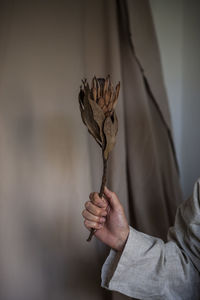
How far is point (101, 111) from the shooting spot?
601 millimetres

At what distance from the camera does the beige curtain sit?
2.94 ft

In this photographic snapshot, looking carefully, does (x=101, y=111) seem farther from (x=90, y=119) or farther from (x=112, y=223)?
(x=112, y=223)

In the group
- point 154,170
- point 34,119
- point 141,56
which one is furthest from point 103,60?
point 154,170

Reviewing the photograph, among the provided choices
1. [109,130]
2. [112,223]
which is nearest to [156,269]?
[112,223]

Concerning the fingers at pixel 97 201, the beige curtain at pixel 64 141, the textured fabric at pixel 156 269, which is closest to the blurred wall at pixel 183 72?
the beige curtain at pixel 64 141

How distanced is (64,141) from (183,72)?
2.22ft

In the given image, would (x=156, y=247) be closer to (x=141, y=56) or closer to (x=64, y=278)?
(x=64, y=278)

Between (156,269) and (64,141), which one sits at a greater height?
(64,141)

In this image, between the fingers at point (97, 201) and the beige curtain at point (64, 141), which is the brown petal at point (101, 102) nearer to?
the fingers at point (97, 201)

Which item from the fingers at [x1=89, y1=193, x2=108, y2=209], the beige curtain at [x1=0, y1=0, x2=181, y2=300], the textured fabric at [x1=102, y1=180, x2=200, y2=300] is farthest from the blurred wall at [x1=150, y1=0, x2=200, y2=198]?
the fingers at [x1=89, y1=193, x2=108, y2=209]

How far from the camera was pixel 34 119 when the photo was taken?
3.02 ft

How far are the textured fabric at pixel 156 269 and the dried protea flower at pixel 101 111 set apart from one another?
26cm

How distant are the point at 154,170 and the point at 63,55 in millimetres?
487

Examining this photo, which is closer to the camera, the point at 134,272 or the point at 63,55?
the point at 134,272
